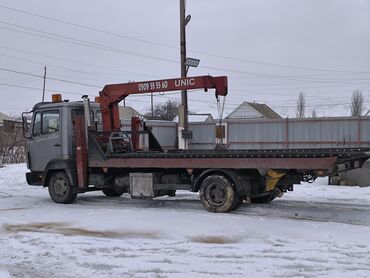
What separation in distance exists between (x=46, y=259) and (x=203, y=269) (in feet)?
7.19

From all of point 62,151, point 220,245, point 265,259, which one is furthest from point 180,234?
point 62,151

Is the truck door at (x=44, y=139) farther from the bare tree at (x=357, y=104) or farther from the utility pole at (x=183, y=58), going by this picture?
the bare tree at (x=357, y=104)

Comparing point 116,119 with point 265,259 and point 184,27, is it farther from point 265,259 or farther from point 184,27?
point 184,27

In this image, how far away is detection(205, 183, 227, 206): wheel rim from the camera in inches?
434

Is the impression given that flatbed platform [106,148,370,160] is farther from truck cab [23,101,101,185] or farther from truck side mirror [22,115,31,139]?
truck side mirror [22,115,31,139]

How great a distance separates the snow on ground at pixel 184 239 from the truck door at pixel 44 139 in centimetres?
114

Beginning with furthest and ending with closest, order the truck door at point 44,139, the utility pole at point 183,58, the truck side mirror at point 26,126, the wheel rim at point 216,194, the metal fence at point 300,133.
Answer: the metal fence at point 300,133, the utility pole at point 183,58, the truck side mirror at point 26,126, the truck door at point 44,139, the wheel rim at point 216,194

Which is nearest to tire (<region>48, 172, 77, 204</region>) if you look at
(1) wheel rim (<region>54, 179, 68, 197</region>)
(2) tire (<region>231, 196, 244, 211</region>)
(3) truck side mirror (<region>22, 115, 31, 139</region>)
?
(1) wheel rim (<region>54, 179, 68, 197</region>)

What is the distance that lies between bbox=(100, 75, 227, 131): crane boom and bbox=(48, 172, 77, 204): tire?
5.39 feet

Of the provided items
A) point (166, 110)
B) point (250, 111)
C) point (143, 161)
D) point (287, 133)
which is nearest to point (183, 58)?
point (287, 133)

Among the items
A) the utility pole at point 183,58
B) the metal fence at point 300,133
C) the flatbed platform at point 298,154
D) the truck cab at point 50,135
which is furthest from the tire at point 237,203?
the metal fence at point 300,133

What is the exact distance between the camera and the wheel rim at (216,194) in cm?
1102

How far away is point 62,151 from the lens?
13203 mm

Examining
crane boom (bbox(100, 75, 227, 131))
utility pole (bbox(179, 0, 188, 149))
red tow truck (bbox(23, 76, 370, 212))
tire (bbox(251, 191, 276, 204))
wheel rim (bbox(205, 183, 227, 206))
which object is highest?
utility pole (bbox(179, 0, 188, 149))
